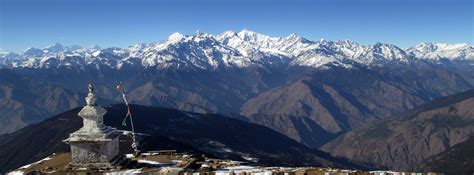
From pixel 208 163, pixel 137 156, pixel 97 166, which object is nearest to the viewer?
pixel 97 166

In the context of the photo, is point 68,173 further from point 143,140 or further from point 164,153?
point 143,140

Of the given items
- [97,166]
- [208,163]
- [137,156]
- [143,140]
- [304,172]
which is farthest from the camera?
[143,140]

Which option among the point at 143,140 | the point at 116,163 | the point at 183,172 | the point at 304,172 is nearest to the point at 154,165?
the point at 116,163

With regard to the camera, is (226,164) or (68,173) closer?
(68,173)

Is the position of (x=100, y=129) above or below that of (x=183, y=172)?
above

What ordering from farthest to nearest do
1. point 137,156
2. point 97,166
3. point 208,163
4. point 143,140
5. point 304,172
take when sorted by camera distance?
point 143,140, point 137,156, point 208,163, point 97,166, point 304,172

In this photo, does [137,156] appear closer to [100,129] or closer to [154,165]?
[154,165]

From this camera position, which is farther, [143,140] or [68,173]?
[143,140]

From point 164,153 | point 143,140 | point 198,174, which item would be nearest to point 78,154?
point 198,174

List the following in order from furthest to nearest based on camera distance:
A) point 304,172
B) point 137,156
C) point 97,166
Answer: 1. point 137,156
2. point 97,166
3. point 304,172
